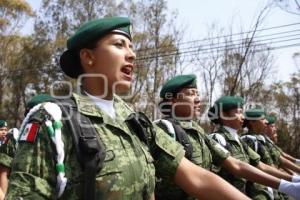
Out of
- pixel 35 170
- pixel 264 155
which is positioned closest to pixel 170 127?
pixel 35 170

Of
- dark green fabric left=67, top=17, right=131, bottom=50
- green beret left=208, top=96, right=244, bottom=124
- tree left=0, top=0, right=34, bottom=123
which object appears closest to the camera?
dark green fabric left=67, top=17, right=131, bottom=50

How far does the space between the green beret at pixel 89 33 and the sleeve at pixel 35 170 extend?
0.57 metres

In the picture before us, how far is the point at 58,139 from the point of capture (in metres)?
1.66

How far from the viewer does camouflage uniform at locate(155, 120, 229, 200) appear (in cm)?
331

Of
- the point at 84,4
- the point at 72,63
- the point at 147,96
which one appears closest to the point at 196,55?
the point at 147,96

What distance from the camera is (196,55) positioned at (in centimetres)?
1956

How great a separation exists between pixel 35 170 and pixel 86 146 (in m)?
0.22

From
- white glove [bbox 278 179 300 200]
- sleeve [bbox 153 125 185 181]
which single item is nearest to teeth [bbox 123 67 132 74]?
sleeve [bbox 153 125 185 181]

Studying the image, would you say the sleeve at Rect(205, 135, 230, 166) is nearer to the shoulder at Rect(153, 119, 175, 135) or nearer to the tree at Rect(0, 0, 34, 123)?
the shoulder at Rect(153, 119, 175, 135)

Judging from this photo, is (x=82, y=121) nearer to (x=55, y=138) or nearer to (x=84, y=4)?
(x=55, y=138)

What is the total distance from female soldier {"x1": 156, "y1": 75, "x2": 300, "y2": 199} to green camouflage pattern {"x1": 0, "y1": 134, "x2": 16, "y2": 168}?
138 cm

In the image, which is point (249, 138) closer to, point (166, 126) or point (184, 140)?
point (184, 140)

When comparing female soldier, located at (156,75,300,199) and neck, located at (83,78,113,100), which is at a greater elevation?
neck, located at (83,78,113,100)

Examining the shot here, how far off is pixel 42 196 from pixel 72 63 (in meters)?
0.85
